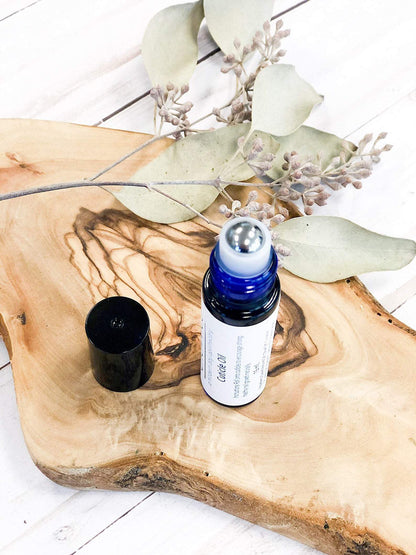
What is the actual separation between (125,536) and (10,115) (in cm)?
47

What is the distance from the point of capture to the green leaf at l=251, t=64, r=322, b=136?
2.26 ft

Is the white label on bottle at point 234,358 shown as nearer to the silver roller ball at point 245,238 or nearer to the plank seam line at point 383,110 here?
the silver roller ball at point 245,238

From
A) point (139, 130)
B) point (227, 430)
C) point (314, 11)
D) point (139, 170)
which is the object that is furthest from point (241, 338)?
point (314, 11)

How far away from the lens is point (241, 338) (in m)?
0.53

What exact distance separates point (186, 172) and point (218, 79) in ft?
0.62

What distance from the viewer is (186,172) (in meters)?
0.69

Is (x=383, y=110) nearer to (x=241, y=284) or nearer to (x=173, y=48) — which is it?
(x=173, y=48)

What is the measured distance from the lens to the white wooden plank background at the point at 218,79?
2.40 ft

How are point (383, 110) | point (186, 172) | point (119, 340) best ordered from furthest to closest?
point (383, 110)
point (186, 172)
point (119, 340)

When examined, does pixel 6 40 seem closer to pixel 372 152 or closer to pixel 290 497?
pixel 372 152

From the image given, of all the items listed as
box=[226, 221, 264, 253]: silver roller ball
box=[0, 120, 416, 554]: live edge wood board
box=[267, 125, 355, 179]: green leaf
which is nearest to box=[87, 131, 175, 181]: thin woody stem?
box=[0, 120, 416, 554]: live edge wood board

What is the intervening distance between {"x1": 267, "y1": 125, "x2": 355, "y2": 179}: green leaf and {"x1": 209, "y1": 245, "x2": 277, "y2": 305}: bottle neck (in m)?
0.26

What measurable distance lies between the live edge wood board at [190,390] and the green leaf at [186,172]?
0.06ft

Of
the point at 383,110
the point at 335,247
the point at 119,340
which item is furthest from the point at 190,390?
the point at 383,110
